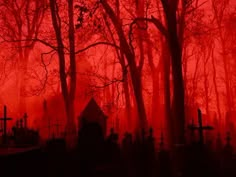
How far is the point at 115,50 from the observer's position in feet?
76.9

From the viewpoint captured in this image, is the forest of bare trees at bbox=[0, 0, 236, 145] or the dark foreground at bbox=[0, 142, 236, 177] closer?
the dark foreground at bbox=[0, 142, 236, 177]

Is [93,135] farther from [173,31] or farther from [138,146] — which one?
[173,31]

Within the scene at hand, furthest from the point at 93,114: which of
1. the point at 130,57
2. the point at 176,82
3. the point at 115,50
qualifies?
the point at 115,50

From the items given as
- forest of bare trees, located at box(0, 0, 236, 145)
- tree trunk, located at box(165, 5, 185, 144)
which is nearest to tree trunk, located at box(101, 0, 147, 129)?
forest of bare trees, located at box(0, 0, 236, 145)

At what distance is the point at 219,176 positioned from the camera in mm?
8664

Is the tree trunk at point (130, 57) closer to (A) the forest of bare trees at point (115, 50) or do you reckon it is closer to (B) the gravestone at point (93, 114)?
(A) the forest of bare trees at point (115, 50)

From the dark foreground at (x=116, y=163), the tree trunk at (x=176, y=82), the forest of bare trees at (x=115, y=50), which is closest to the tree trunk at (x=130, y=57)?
the forest of bare trees at (x=115, y=50)

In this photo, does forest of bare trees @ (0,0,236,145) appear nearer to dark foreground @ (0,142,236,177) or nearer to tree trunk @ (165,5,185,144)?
tree trunk @ (165,5,185,144)

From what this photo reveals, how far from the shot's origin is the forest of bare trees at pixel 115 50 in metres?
11.7

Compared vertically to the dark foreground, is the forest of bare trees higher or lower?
higher

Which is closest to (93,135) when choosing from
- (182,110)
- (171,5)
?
(182,110)

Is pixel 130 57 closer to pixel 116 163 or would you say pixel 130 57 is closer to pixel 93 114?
pixel 93 114

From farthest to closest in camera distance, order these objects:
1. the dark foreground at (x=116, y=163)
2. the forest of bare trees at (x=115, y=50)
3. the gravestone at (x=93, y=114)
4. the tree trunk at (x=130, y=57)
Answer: the gravestone at (x=93, y=114), the tree trunk at (x=130, y=57), the forest of bare trees at (x=115, y=50), the dark foreground at (x=116, y=163)

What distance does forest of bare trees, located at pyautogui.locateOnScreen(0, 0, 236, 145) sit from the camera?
11.7 meters
